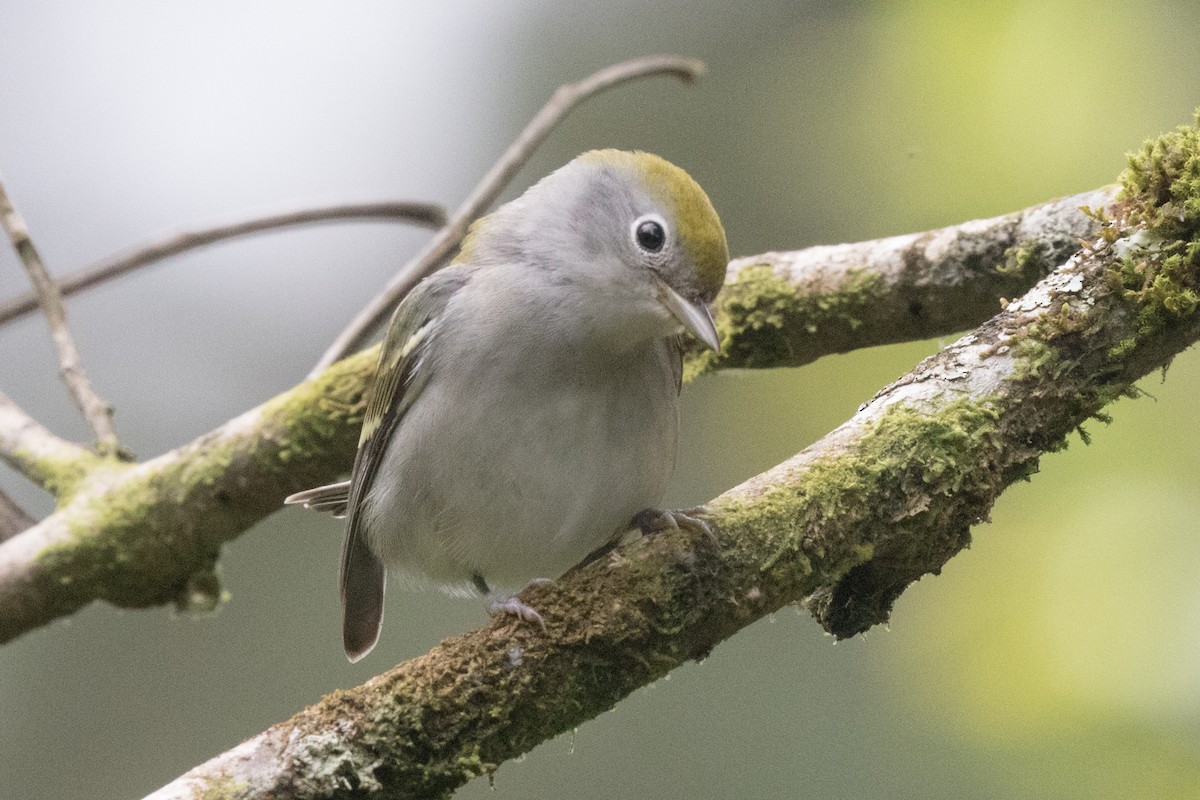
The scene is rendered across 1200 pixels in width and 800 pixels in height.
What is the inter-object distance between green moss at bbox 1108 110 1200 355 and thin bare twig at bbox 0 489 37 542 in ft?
15.6

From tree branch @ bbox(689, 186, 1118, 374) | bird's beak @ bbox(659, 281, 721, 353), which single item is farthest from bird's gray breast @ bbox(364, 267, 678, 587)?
tree branch @ bbox(689, 186, 1118, 374)

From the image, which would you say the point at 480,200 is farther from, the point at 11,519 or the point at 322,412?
the point at 11,519

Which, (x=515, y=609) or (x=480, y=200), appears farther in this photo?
(x=480, y=200)

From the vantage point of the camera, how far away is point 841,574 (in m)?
2.71

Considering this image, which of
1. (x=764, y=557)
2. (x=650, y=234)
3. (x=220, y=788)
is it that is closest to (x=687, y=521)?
(x=764, y=557)

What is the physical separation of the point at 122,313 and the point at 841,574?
9833 millimetres

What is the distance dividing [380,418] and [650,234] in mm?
1209

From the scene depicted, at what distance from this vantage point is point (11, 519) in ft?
16.9

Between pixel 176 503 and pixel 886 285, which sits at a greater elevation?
pixel 886 285

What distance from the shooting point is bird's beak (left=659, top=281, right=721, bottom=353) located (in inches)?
117

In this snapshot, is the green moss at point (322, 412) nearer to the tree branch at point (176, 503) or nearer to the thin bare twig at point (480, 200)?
the tree branch at point (176, 503)

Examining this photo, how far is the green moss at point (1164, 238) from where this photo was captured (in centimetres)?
255

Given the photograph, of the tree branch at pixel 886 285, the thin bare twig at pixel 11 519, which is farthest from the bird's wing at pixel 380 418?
the thin bare twig at pixel 11 519

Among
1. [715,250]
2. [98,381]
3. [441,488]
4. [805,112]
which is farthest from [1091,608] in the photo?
[98,381]
